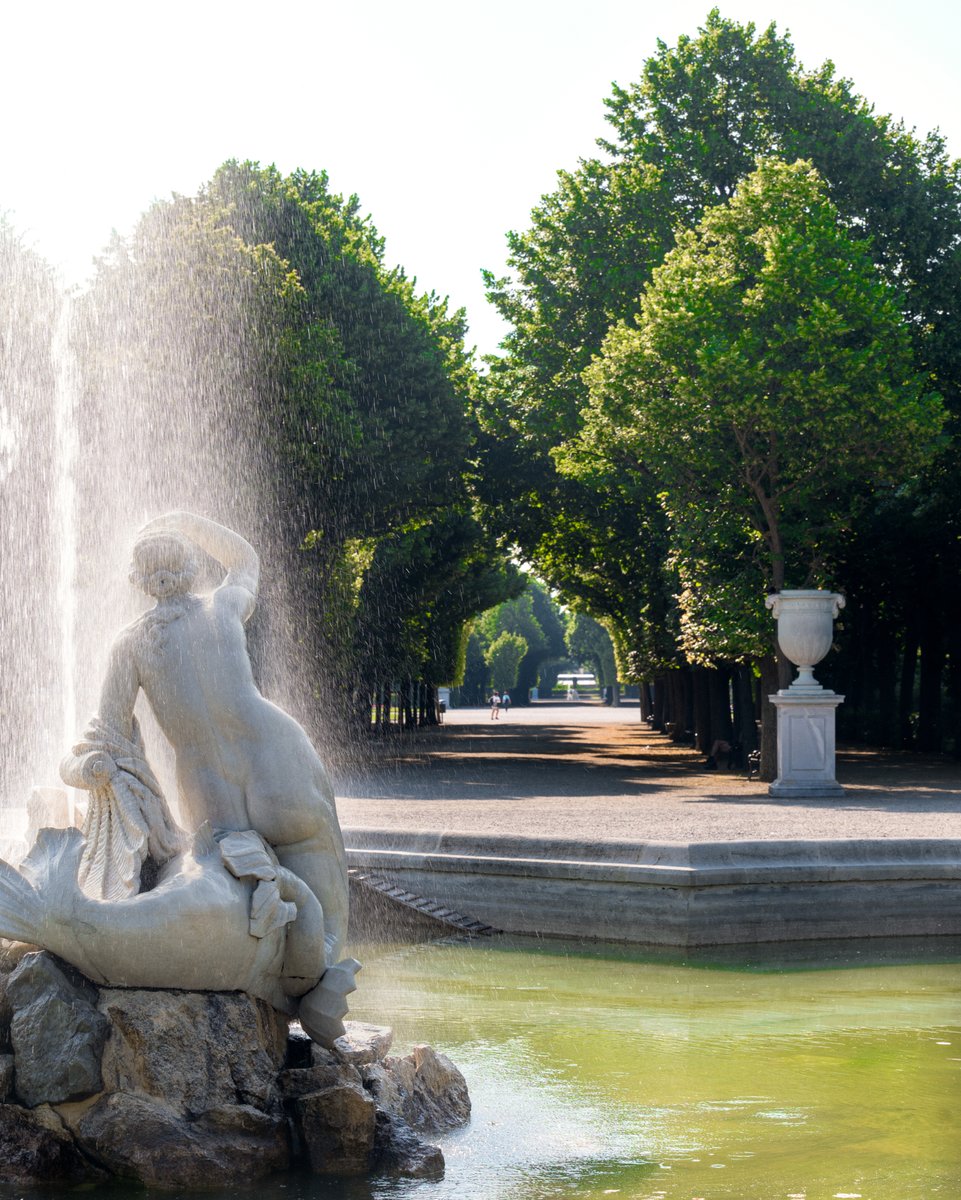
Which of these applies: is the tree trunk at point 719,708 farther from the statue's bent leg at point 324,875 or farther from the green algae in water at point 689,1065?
the statue's bent leg at point 324,875

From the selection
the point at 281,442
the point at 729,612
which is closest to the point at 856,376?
the point at 729,612

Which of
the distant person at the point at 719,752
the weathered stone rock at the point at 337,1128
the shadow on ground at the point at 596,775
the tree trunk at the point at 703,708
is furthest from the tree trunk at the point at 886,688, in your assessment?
the weathered stone rock at the point at 337,1128

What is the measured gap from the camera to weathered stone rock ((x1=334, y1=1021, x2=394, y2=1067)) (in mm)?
6148

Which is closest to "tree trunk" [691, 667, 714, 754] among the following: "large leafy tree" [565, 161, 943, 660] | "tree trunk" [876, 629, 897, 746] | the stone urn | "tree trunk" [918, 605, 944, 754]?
"tree trunk" [918, 605, 944, 754]

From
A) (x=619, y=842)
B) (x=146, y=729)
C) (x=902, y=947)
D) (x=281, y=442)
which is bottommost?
(x=902, y=947)

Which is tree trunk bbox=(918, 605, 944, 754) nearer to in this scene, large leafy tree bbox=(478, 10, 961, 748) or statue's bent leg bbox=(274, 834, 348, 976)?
large leafy tree bbox=(478, 10, 961, 748)

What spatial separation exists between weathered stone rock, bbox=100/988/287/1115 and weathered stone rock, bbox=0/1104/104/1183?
24 centimetres

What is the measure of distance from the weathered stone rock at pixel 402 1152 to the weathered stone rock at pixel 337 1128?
1.7 inches

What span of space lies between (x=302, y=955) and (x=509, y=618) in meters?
111

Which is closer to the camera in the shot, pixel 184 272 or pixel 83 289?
pixel 184 272

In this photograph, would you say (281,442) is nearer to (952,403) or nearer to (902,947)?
(952,403)

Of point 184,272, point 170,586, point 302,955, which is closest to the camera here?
point 302,955

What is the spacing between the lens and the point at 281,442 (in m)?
26.2

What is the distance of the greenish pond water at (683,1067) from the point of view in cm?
563
